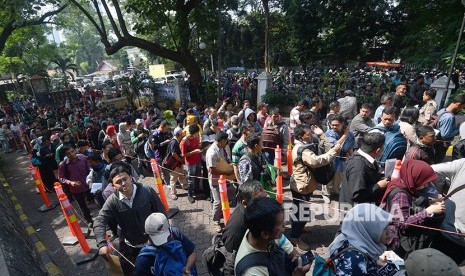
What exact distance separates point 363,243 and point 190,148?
4.38 m

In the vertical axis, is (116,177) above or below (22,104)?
above

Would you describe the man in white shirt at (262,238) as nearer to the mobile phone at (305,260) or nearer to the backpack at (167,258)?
the mobile phone at (305,260)

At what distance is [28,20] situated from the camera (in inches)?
731

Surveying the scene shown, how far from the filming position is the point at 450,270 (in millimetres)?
1697

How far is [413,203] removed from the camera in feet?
9.71

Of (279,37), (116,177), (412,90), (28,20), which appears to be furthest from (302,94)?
(279,37)

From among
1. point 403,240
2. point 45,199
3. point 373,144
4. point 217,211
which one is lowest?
point 45,199

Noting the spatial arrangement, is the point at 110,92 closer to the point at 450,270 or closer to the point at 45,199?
the point at 45,199

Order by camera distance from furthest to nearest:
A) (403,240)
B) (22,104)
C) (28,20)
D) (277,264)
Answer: (22,104), (28,20), (403,240), (277,264)

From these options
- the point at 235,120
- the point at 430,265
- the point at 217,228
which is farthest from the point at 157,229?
the point at 235,120

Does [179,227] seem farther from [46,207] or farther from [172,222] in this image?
[46,207]

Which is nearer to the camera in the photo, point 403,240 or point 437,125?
point 403,240

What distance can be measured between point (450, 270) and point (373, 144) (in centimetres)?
180

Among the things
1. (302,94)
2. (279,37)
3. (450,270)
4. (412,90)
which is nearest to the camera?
(450,270)
